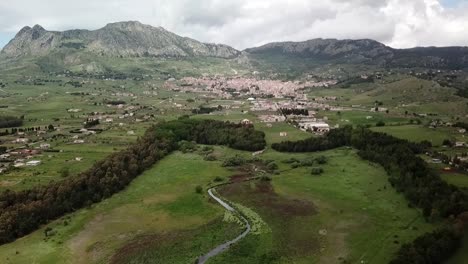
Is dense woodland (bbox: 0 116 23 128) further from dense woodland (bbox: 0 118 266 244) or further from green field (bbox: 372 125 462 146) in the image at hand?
green field (bbox: 372 125 462 146)

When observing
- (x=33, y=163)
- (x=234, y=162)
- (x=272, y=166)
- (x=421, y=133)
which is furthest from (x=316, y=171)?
(x=33, y=163)

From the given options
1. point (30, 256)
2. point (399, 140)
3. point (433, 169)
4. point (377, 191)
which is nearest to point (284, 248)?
point (377, 191)

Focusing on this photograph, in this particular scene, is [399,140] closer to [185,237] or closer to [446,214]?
[446,214]

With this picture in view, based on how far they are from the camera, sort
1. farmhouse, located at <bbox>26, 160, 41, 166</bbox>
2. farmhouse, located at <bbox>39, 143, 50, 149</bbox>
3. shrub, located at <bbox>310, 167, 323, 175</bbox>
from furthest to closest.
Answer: farmhouse, located at <bbox>39, 143, 50, 149</bbox> < farmhouse, located at <bbox>26, 160, 41, 166</bbox> < shrub, located at <bbox>310, 167, 323, 175</bbox>

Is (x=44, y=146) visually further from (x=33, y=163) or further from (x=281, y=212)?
(x=281, y=212)

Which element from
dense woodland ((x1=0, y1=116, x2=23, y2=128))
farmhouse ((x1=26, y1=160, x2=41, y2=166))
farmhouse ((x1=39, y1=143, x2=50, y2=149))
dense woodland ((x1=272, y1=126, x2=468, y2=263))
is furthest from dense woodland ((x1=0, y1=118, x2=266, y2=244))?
dense woodland ((x1=0, y1=116, x2=23, y2=128))

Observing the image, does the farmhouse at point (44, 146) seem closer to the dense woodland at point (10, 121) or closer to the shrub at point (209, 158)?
the dense woodland at point (10, 121)
